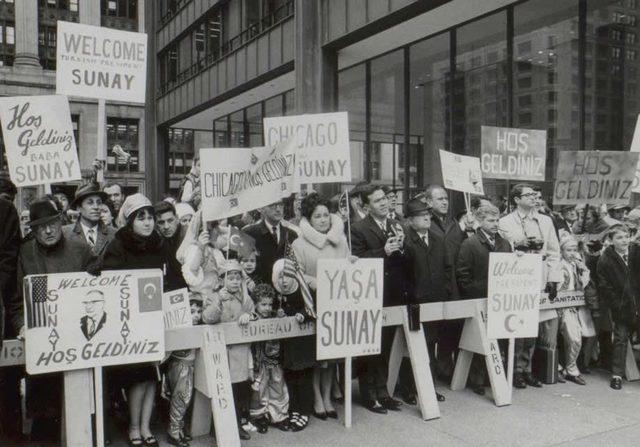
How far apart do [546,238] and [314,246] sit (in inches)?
121

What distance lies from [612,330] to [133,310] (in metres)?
5.52

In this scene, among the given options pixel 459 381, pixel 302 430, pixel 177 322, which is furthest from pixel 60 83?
pixel 459 381

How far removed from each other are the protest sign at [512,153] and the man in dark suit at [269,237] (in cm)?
253

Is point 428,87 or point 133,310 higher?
point 428,87

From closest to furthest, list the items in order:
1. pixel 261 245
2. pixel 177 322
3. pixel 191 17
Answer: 1. pixel 177 322
2. pixel 261 245
3. pixel 191 17

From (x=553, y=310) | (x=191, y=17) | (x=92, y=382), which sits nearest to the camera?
(x=92, y=382)

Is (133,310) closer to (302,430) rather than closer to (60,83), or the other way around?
(302,430)

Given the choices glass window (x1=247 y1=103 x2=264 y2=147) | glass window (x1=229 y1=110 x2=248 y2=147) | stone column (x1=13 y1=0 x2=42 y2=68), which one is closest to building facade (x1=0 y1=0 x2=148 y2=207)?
stone column (x1=13 y1=0 x2=42 y2=68)

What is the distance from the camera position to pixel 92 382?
16.1 ft

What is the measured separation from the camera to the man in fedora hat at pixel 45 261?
201 inches

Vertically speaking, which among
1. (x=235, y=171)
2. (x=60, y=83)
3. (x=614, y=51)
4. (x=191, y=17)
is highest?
(x=191, y=17)

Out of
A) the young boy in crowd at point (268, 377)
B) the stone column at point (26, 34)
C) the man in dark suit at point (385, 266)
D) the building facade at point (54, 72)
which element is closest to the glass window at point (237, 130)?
the man in dark suit at point (385, 266)

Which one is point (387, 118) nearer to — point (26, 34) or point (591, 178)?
point (591, 178)

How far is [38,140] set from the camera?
634 cm
